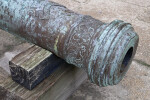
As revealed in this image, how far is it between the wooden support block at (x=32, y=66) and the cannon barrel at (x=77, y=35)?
17 cm

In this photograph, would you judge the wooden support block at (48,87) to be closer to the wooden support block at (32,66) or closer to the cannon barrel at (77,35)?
the wooden support block at (32,66)

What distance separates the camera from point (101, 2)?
4.40 metres

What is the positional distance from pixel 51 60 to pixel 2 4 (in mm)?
619

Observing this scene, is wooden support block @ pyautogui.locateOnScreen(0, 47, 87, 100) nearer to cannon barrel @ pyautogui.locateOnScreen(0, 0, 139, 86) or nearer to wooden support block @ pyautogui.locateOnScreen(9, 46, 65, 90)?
wooden support block @ pyautogui.locateOnScreen(9, 46, 65, 90)

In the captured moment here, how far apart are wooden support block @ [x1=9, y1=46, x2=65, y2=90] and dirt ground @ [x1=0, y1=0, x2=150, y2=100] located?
0.60 m

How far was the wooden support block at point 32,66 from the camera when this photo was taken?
1.79 metres

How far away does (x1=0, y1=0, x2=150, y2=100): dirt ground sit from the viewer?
95.3 inches

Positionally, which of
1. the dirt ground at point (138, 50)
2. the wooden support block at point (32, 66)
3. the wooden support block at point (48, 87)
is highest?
the wooden support block at point (32, 66)

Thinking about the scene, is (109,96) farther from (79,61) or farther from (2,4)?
(2,4)

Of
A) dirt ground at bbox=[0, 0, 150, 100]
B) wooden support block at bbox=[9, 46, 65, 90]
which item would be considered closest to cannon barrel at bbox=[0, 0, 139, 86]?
wooden support block at bbox=[9, 46, 65, 90]

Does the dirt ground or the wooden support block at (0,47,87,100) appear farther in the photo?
the dirt ground

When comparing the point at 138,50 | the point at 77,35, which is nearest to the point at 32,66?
the point at 77,35

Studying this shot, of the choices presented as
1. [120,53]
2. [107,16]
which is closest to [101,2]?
[107,16]

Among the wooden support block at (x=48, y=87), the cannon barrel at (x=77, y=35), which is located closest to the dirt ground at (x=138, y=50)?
the wooden support block at (x=48, y=87)
